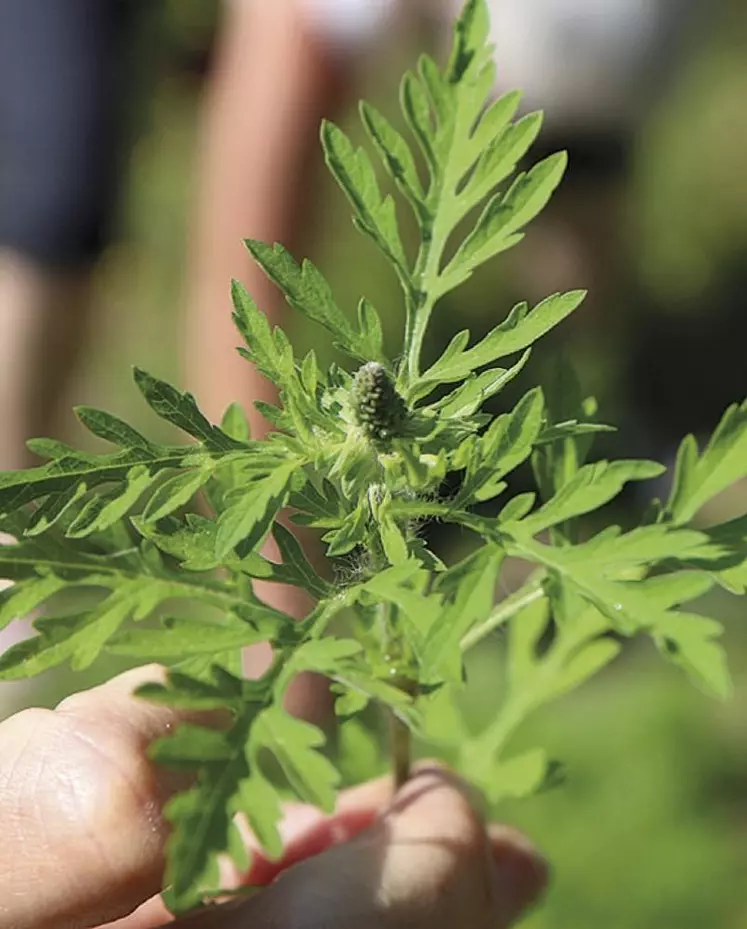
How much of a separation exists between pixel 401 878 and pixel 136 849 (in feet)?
1.13

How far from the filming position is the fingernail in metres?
1.83

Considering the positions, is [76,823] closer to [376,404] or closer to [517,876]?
[376,404]

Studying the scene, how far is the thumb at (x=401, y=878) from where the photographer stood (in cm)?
133

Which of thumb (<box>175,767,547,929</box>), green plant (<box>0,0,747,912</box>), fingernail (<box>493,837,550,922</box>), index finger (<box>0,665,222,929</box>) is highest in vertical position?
green plant (<box>0,0,747,912</box>)

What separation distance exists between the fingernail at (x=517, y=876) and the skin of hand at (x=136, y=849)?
0.28m

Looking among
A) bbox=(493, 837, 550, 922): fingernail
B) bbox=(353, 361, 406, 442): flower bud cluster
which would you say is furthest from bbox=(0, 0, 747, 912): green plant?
bbox=(493, 837, 550, 922): fingernail

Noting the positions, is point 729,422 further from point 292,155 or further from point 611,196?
point 611,196

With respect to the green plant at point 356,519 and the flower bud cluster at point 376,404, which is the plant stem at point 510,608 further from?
the flower bud cluster at point 376,404

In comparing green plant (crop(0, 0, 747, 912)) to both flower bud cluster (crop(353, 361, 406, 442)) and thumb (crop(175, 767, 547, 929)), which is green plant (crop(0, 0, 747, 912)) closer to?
flower bud cluster (crop(353, 361, 406, 442))

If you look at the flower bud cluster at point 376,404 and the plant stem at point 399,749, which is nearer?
the flower bud cluster at point 376,404

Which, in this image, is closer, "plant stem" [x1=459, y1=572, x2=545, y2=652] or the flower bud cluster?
the flower bud cluster

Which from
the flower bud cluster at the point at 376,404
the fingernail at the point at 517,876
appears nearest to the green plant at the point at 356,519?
the flower bud cluster at the point at 376,404

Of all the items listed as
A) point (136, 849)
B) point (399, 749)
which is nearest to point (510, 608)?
point (399, 749)

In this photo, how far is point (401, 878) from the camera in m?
1.41
